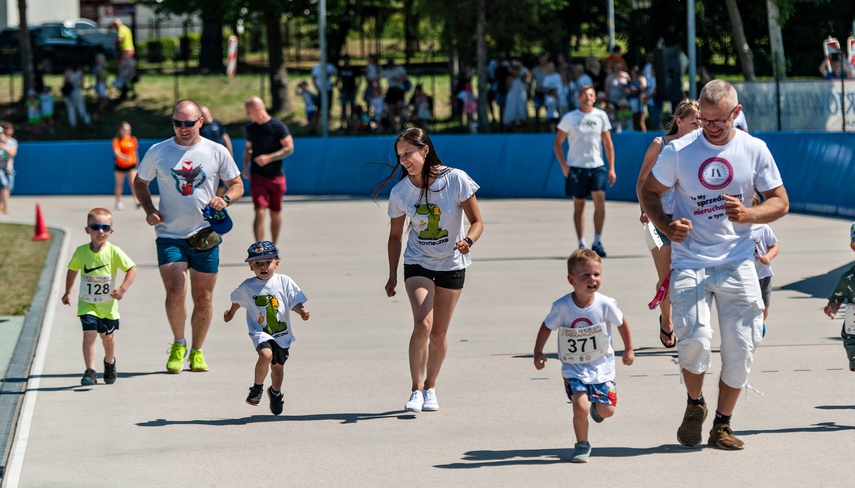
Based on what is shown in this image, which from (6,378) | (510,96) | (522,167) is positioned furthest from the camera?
(510,96)

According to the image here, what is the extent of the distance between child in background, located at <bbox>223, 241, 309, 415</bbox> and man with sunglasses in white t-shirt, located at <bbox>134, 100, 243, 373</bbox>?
1.24 meters

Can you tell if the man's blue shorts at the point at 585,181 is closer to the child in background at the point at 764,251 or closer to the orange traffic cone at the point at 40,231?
the child in background at the point at 764,251

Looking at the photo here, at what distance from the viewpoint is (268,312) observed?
7.90 meters

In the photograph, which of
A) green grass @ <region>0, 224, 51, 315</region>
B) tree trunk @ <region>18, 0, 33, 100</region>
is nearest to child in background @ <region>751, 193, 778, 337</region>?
green grass @ <region>0, 224, 51, 315</region>

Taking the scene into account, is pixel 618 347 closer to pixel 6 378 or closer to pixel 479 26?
pixel 6 378

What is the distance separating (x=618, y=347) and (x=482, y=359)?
1115mm

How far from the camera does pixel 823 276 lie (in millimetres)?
13484

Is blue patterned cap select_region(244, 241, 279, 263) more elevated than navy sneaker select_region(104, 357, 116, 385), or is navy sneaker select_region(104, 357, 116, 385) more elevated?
blue patterned cap select_region(244, 241, 279, 263)

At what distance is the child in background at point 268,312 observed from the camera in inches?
311

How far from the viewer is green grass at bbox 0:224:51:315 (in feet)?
42.5

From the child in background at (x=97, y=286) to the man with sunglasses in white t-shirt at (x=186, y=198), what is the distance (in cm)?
A: 33

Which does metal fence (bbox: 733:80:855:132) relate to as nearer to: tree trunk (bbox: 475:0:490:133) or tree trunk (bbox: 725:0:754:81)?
tree trunk (bbox: 725:0:754:81)

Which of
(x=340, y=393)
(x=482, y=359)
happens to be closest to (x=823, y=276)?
(x=482, y=359)

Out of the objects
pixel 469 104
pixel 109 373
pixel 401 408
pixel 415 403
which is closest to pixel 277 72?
pixel 469 104
